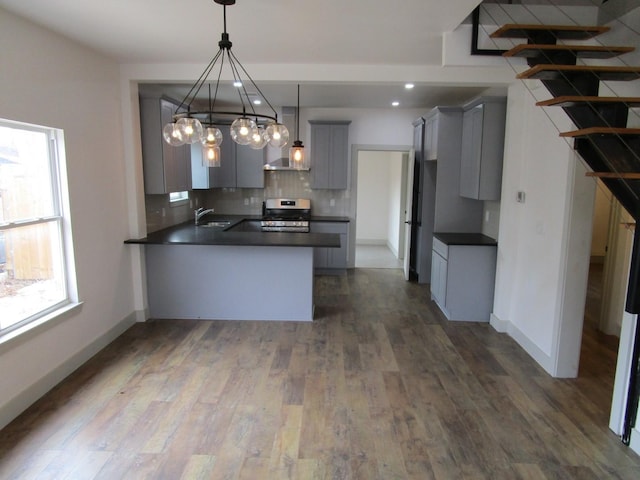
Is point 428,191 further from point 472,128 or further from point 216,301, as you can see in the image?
point 216,301

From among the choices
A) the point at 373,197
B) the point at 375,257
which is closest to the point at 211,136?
the point at 375,257

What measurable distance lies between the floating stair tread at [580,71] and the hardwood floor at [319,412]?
2.28 m

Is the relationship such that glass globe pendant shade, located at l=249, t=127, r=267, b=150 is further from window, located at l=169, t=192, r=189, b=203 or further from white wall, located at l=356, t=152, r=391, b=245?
white wall, located at l=356, t=152, r=391, b=245

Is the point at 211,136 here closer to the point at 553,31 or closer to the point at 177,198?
the point at 553,31

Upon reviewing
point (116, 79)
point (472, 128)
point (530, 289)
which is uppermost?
point (116, 79)

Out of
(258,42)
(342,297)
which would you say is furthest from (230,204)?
(258,42)

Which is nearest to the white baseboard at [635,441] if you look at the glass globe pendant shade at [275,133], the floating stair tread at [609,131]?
the floating stair tread at [609,131]

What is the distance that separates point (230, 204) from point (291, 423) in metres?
4.91

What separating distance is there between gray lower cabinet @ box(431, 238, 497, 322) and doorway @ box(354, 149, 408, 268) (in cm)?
347

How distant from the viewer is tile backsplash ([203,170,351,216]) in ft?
22.4

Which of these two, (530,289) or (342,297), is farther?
(342,297)

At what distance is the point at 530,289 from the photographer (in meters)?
3.76

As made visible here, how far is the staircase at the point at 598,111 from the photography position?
7.40 feet

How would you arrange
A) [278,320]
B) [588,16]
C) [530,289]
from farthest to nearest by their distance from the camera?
[278,320] → [530,289] → [588,16]
